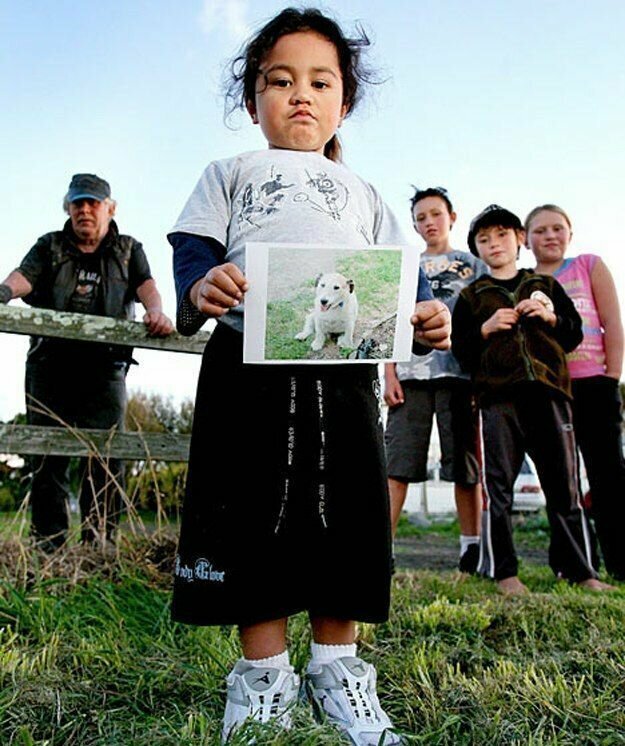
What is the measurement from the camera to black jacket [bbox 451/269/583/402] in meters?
3.68

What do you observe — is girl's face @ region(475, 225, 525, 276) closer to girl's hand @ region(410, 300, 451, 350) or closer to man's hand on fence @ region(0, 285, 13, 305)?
girl's hand @ region(410, 300, 451, 350)

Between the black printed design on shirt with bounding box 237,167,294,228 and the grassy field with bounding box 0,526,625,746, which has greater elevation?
the black printed design on shirt with bounding box 237,167,294,228

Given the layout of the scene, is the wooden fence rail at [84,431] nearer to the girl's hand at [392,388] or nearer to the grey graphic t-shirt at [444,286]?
the girl's hand at [392,388]

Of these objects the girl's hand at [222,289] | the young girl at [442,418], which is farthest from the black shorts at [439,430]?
the girl's hand at [222,289]

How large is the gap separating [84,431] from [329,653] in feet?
7.16

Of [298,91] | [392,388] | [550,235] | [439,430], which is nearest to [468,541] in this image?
[439,430]

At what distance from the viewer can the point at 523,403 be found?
12.3ft

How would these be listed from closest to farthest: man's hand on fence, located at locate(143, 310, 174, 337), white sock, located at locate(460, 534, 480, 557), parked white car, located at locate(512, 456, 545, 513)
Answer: man's hand on fence, located at locate(143, 310, 174, 337), white sock, located at locate(460, 534, 480, 557), parked white car, located at locate(512, 456, 545, 513)

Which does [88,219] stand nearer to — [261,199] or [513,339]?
[513,339]

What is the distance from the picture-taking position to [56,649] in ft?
7.14

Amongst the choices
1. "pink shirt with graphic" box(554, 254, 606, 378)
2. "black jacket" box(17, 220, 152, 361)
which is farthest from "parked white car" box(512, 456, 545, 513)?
"black jacket" box(17, 220, 152, 361)

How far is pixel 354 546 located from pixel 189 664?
68 cm

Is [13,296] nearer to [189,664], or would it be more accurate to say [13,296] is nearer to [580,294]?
[189,664]

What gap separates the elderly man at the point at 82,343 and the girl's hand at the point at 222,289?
2173mm
